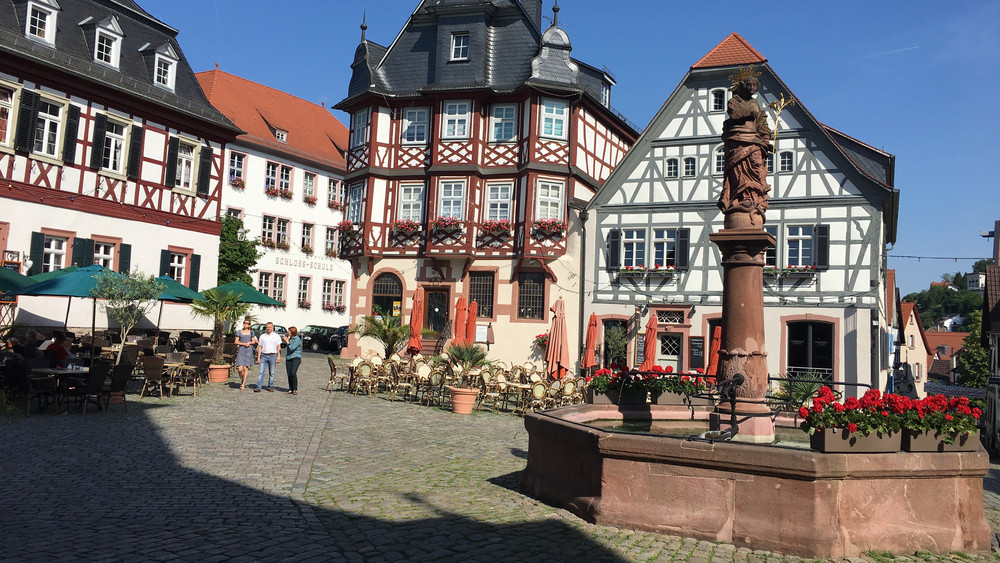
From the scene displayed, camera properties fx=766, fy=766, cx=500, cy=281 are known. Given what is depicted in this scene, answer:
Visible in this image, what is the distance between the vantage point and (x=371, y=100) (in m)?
29.1

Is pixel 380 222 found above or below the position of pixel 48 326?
above

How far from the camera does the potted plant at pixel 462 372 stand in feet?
52.3

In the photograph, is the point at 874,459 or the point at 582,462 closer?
the point at 874,459

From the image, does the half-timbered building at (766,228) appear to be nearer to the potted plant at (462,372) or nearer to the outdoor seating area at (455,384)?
the potted plant at (462,372)

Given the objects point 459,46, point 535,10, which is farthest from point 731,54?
point 459,46

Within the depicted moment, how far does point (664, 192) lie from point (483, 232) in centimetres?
658

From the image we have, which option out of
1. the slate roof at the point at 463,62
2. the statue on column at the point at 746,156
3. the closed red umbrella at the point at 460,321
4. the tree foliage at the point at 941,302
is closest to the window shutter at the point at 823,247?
the slate roof at the point at 463,62

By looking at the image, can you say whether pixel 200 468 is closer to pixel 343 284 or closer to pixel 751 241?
pixel 751 241

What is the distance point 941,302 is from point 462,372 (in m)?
127

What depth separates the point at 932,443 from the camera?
6.86 metres

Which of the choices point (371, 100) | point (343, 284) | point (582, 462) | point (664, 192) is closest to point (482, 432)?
point (582, 462)

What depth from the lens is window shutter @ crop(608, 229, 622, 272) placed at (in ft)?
85.0

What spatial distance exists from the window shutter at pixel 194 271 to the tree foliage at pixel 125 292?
878 centimetres

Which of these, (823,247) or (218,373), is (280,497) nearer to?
(218,373)
